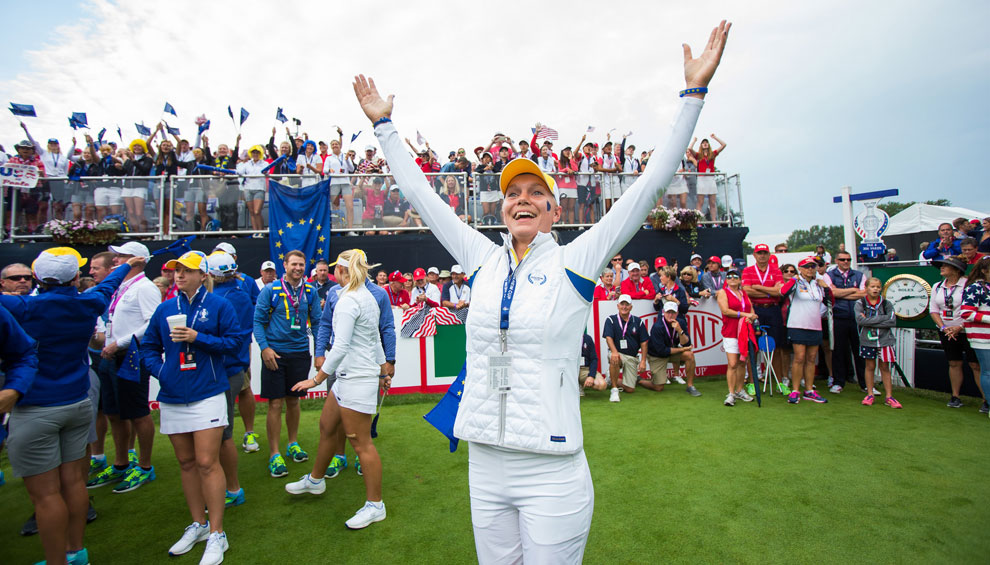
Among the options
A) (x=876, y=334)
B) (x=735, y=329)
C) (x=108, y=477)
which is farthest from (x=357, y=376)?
(x=876, y=334)

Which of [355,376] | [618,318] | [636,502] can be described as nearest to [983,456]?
[636,502]

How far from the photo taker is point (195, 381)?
11.6ft

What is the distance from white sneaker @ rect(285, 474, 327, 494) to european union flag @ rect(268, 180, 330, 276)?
7.32m

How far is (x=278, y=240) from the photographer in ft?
36.9

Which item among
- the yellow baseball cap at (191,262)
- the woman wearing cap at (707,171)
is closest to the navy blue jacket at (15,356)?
the yellow baseball cap at (191,262)

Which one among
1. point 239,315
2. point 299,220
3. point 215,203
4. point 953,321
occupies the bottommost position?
point 953,321

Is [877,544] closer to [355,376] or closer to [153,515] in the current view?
[355,376]

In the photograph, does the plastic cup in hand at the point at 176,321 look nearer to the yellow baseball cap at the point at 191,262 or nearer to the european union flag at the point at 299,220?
the yellow baseball cap at the point at 191,262

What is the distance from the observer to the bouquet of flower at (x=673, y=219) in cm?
1254

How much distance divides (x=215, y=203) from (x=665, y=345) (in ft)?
33.8

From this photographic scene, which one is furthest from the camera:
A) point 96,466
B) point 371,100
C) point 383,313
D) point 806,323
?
point 806,323

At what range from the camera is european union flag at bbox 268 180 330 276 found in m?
11.2

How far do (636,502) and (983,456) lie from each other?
4.08 meters

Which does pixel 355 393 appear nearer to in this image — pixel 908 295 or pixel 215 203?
pixel 908 295
